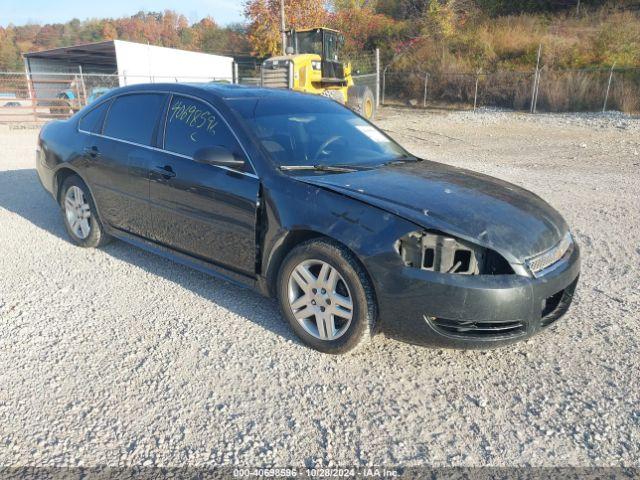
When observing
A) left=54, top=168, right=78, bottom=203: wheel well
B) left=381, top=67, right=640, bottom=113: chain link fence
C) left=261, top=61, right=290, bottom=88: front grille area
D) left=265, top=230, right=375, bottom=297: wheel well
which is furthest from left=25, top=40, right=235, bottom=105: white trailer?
left=265, top=230, right=375, bottom=297: wheel well

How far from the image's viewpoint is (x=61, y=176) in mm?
5188

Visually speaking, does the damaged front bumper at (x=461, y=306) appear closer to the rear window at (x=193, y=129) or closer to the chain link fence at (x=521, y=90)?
the rear window at (x=193, y=129)

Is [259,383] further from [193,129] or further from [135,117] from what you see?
[135,117]

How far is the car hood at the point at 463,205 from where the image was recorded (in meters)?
2.78

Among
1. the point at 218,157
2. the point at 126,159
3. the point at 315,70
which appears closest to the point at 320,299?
the point at 218,157

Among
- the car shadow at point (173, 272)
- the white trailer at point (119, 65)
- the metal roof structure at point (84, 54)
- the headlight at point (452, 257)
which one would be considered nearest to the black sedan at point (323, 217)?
the headlight at point (452, 257)

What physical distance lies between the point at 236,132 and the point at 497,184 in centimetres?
196

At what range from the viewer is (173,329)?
3.44 metres

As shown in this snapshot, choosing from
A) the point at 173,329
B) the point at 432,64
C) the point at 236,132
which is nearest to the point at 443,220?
the point at 236,132

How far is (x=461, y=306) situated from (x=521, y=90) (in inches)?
958

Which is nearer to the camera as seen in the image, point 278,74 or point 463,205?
point 463,205

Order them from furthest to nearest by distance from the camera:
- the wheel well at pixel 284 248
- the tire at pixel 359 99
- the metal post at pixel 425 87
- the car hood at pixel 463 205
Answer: the metal post at pixel 425 87
the tire at pixel 359 99
the wheel well at pixel 284 248
the car hood at pixel 463 205

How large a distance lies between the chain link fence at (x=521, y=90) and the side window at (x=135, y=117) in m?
21.6

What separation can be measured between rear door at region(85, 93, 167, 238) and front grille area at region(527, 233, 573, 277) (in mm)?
2960
